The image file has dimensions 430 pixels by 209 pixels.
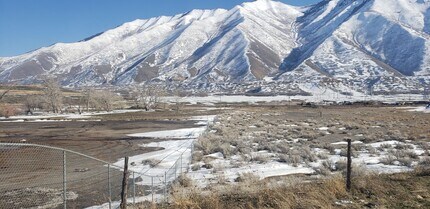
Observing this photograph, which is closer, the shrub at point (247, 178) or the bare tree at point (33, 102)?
the shrub at point (247, 178)

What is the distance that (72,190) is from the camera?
699 inches

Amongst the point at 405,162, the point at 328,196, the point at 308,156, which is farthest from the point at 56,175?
the point at 405,162

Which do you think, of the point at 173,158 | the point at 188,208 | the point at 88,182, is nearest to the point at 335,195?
the point at 188,208

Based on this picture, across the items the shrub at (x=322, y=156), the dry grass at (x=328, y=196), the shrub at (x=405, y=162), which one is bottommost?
the shrub at (x=322, y=156)

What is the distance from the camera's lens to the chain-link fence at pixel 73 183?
15.4 metres

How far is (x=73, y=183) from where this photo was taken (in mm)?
19094

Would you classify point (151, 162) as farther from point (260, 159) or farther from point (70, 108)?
point (70, 108)

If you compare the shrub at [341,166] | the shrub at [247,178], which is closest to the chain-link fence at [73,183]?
the shrub at [247,178]

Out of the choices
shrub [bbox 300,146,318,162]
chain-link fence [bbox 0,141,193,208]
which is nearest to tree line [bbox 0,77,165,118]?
chain-link fence [bbox 0,141,193,208]

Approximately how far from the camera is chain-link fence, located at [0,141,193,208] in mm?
15352

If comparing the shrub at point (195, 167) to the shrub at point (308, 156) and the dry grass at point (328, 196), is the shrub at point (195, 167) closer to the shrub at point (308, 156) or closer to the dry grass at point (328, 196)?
the shrub at point (308, 156)

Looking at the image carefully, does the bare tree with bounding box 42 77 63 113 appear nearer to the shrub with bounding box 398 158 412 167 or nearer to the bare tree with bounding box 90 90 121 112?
the bare tree with bounding box 90 90 121 112

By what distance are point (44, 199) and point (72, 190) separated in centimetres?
174

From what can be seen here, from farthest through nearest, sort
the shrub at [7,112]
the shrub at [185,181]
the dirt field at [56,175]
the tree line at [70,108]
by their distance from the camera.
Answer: the tree line at [70,108] → the shrub at [7,112] → the shrub at [185,181] → the dirt field at [56,175]
